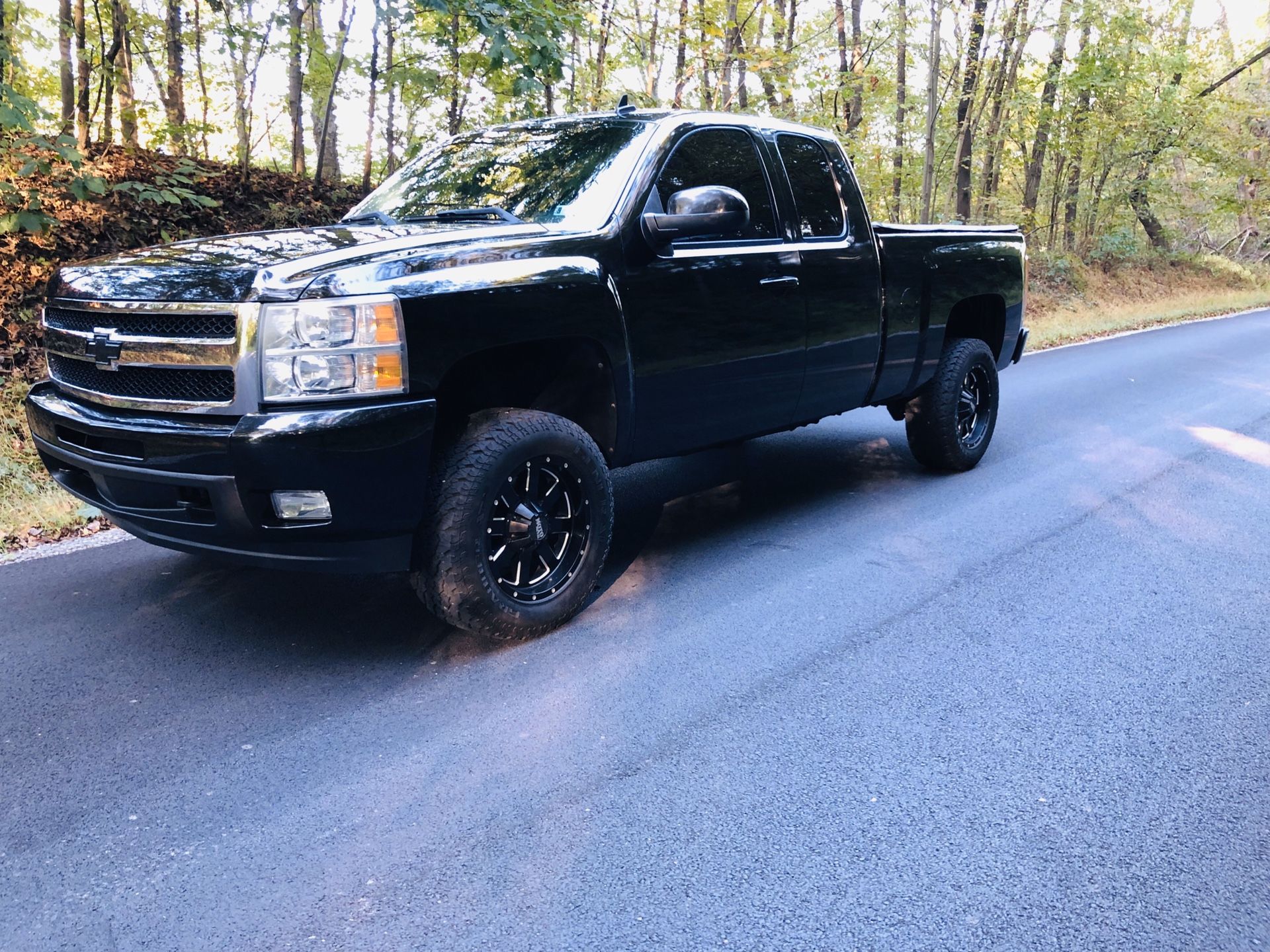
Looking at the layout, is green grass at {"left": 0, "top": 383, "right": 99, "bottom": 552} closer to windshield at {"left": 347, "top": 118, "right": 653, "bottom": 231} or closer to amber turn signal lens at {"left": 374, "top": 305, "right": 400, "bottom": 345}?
windshield at {"left": 347, "top": 118, "right": 653, "bottom": 231}

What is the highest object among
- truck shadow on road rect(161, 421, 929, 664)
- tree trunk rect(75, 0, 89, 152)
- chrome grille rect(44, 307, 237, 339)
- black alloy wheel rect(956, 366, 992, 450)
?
tree trunk rect(75, 0, 89, 152)

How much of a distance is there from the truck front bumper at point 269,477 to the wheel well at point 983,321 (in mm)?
4322

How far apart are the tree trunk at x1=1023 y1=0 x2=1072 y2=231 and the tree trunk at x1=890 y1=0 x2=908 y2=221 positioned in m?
3.12

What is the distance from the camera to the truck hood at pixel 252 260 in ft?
10.3

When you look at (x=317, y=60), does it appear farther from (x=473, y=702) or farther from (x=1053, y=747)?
(x=1053, y=747)

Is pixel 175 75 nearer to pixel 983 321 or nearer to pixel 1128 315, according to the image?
pixel 983 321

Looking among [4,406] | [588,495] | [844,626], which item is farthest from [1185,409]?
[4,406]

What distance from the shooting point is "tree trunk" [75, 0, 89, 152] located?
9211mm

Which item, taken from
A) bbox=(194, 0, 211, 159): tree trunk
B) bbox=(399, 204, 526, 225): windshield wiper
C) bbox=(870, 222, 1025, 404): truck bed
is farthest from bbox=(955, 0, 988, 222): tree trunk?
bbox=(399, 204, 526, 225): windshield wiper

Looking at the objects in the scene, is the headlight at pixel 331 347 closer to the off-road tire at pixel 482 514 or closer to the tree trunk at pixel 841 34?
the off-road tire at pixel 482 514

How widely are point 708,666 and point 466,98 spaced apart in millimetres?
10922

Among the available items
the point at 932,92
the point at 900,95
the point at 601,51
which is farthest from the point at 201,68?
the point at 900,95

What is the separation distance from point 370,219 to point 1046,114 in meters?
23.3

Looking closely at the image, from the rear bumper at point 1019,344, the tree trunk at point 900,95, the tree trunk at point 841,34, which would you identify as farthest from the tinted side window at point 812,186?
the tree trunk at point 900,95
